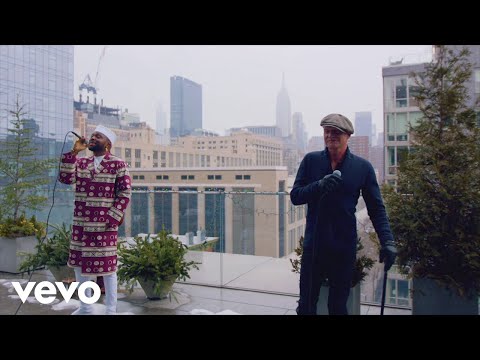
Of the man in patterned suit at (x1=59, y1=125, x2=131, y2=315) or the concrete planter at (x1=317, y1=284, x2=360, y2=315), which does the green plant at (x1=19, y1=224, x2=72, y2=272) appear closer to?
the man in patterned suit at (x1=59, y1=125, x2=131, y2=315)

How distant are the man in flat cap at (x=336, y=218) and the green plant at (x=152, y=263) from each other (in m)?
1.74

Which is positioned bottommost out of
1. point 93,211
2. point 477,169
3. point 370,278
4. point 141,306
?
point 141,306

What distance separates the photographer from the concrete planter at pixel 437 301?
2.98 m

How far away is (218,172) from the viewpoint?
60.3 meters

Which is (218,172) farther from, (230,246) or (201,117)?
(230,246)

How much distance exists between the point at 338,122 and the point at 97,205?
1820 millimetres

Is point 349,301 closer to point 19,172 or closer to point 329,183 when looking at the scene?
point 329,183

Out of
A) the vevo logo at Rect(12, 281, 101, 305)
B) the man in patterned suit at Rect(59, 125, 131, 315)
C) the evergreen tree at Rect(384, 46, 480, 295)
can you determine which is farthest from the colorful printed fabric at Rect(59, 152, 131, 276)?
the evergreen tree at Rect(384, 46, 480, 295)

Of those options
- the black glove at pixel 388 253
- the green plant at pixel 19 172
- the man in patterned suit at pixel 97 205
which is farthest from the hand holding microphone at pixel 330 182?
the green plant at pixel 19 172

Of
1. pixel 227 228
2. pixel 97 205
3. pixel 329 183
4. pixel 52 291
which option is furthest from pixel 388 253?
pixel 52 291

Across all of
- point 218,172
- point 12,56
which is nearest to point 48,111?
point 12,56

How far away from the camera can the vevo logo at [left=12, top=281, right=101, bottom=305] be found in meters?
3.25

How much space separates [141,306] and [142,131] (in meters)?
71.5

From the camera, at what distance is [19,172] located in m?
5.19
